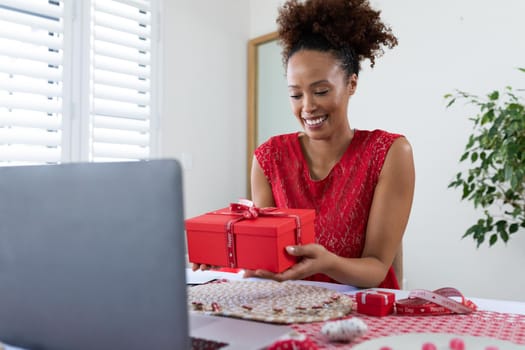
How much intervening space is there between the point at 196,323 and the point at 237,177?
2.78 metres

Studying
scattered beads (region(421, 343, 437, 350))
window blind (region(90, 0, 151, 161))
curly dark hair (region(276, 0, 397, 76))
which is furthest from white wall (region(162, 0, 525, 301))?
scattered beads (region(421, 343, 437, 350))

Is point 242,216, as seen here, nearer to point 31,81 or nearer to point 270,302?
point 270,302

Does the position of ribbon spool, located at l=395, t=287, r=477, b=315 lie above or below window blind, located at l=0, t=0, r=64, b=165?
below

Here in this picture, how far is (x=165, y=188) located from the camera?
428 millimetres

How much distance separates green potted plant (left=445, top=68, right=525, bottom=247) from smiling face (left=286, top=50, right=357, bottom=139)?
86 cm

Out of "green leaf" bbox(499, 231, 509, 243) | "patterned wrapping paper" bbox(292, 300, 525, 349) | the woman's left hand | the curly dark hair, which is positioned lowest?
"green leaf" bbox(499, 231, 509, 243)

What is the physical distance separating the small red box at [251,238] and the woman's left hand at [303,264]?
0.01 metres

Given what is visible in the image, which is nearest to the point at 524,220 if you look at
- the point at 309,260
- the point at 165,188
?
the point at 309,260

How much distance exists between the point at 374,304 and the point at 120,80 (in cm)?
234

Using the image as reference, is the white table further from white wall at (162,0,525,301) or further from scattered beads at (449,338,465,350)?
white wall at (162,0,525,301)

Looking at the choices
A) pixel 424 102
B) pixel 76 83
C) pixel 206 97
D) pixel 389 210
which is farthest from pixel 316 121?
pixel 206 97

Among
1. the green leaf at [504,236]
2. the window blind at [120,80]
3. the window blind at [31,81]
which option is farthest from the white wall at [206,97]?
the green leaf at [504,236]

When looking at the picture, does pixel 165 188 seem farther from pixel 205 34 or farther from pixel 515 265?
pixel 205 34

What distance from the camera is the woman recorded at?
1.26 metres
